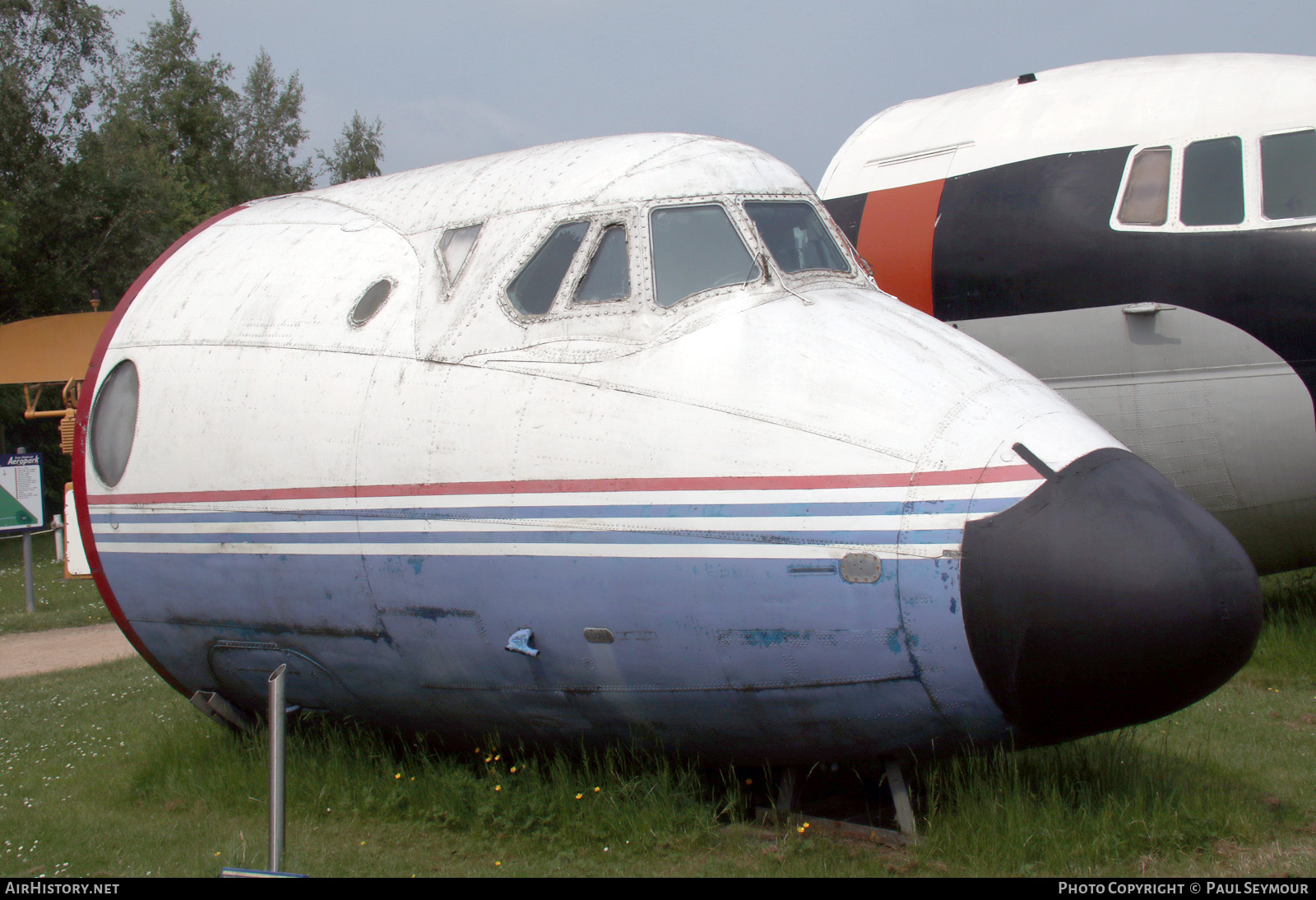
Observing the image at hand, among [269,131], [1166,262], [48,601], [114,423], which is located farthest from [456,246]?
[269,131]

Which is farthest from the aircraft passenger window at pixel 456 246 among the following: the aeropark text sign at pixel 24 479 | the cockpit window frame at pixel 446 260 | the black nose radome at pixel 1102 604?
the aeropark text sign at pixel 24 479

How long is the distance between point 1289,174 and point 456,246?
688cm

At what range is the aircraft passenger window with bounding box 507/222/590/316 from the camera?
580cm

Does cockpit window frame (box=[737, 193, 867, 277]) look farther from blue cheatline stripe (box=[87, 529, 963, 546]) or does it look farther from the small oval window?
the small oval window

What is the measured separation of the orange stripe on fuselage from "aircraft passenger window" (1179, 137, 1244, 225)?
7.25 ft

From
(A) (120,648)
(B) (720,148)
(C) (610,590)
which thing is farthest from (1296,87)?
(A) (120,648)

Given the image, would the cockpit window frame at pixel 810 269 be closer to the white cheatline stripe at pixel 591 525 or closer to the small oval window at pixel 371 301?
the white cheatline stripe at pixel 591 525

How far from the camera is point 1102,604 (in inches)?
173

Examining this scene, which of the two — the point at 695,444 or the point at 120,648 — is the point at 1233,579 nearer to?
the point at 695,444

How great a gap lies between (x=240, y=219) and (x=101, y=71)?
30178 mm

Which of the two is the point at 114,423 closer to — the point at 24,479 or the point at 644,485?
the point at 644,485

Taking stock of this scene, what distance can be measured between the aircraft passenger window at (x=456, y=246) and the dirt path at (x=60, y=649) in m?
8.12

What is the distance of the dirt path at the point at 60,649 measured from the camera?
41.4 feet

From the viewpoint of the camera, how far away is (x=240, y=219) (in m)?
7.69
